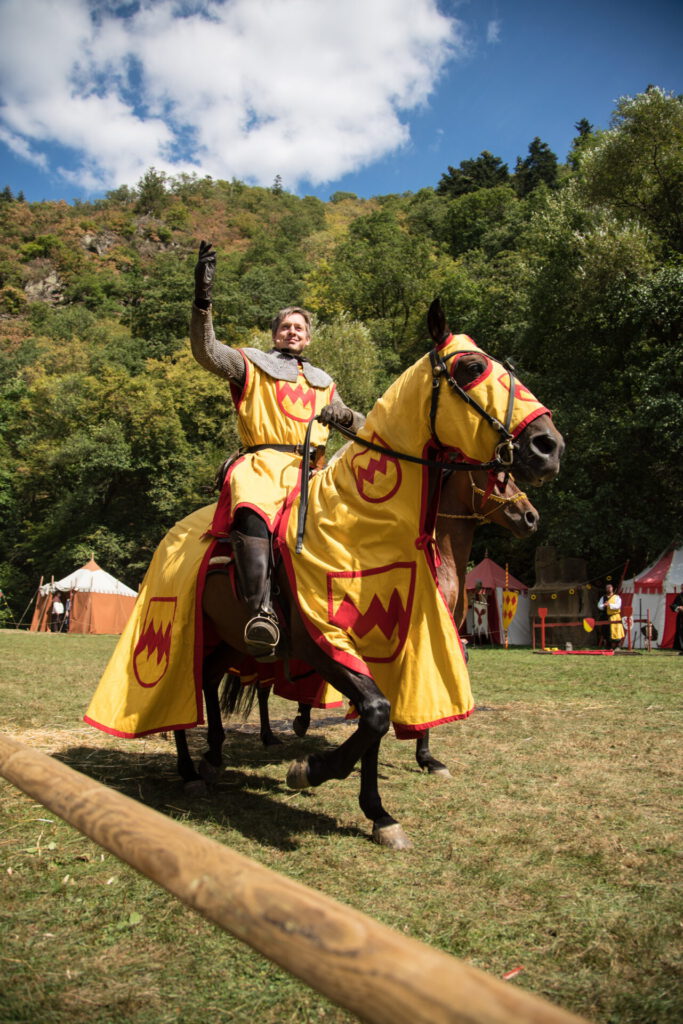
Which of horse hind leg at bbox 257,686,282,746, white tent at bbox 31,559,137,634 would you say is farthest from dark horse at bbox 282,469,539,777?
white tent at bbox 31,559,137,634

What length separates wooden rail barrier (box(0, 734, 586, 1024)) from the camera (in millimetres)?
921

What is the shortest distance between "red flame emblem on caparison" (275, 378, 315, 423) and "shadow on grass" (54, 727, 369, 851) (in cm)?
257

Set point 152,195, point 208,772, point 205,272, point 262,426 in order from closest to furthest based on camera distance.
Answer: point 205,272, point 262,426, point 208,772, point 152,195

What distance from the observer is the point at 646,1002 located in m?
2.24

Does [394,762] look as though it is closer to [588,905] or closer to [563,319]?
[588,905]

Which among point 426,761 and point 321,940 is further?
point 426,761

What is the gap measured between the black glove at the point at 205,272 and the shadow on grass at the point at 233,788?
3.11 meters

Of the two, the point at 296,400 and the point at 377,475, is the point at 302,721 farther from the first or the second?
the point at 377,475

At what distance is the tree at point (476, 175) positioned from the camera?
74062 mm

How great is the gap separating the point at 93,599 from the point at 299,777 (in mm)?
28480

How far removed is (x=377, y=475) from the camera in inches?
153

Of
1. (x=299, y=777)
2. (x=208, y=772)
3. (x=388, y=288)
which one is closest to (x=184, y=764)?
(x=208, y=772)

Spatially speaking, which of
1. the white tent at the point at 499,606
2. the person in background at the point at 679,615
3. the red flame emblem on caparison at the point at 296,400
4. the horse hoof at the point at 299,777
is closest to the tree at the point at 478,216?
the white tent at the point at 499,606

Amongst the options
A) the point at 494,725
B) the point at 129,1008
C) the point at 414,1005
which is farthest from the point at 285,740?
the point at 414,1005
